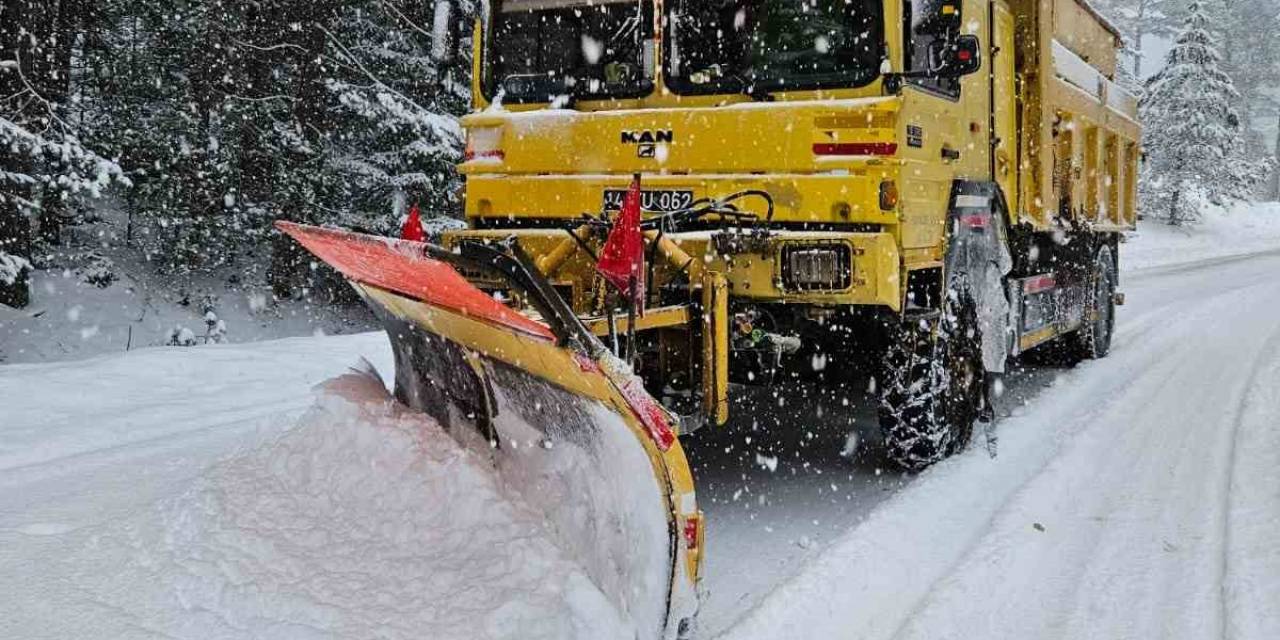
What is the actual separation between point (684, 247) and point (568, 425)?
1.46 meters

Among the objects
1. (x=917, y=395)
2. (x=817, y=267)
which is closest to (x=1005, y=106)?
(x=917, y=395)

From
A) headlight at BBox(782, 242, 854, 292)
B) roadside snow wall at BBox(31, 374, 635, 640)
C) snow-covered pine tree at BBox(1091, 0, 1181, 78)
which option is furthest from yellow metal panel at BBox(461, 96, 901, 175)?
snow-covered pine tree at BBox(1091, 0, 1181, 78)

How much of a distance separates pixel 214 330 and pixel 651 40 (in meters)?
10.2

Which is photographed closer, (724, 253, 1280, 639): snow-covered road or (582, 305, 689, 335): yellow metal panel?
(724, 253, 1280, 639): snow-covered road

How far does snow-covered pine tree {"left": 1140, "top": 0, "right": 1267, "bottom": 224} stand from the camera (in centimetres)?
3497

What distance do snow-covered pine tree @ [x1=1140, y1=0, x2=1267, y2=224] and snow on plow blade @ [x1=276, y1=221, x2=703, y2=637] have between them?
36.2 metres

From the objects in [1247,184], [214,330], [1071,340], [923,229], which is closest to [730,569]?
[923,229]

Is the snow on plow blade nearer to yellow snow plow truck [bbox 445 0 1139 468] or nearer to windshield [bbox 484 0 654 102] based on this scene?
yellow snow plow truck [bbox 445 0 1139 468]

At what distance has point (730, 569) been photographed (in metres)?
3.87

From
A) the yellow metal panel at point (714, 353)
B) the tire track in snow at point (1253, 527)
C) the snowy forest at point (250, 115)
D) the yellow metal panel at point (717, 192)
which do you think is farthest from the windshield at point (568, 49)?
the snowy forest at point (250, 115)

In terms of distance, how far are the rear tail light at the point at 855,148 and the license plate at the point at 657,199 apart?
2.15 feet

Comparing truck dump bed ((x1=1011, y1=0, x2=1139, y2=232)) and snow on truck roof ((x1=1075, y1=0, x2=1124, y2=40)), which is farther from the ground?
snow on truck roof ((x1=1075, y1=0, x2=1124, y2=40))

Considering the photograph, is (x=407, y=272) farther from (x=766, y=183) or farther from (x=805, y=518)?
(x=805, y=518)

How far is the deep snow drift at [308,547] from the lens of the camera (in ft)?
9.83
